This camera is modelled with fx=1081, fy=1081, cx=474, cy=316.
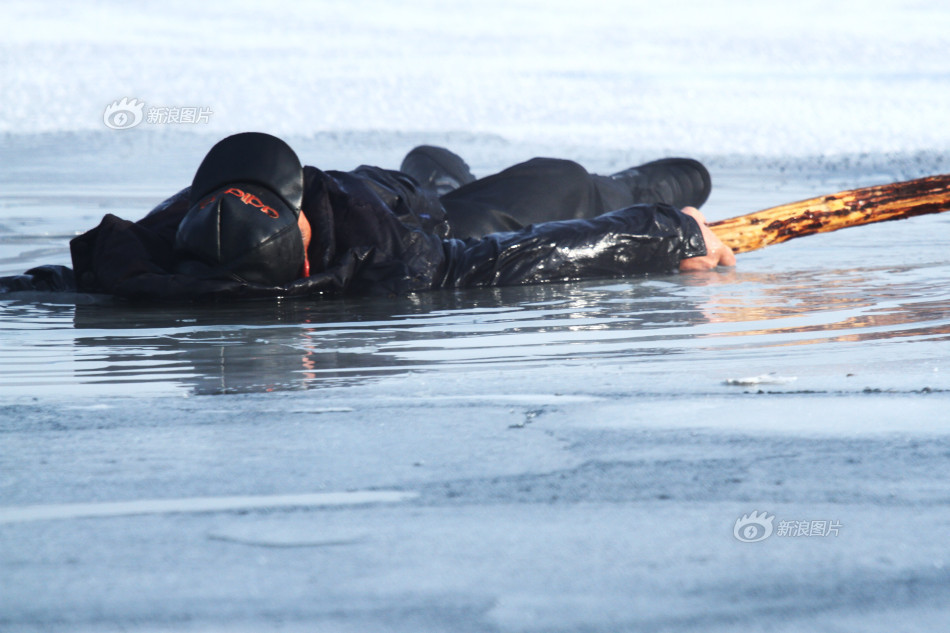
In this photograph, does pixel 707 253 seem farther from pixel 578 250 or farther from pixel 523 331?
pixel 523 331

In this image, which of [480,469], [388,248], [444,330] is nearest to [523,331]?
[444,330]

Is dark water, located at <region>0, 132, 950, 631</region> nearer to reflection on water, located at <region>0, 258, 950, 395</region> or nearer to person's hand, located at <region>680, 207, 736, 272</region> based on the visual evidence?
reflection on water, located at <region>0, 258, 950, 395</region>

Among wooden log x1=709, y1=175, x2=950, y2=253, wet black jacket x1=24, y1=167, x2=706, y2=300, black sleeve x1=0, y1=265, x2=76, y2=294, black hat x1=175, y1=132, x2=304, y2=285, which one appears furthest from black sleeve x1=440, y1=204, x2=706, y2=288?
black sleeve x1=0, y1=265, x2=76, y2=294

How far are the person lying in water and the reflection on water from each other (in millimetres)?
76

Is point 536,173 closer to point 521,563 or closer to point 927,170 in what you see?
point 521,563

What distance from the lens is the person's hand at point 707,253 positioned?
3.83m

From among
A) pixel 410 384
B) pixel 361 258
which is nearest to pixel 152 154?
pixel 361 258

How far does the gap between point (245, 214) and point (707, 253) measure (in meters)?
1.70

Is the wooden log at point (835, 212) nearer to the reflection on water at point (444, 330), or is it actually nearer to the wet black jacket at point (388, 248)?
the wet black jacket at point (388, 248)

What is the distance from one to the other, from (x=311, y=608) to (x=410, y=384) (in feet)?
3.22

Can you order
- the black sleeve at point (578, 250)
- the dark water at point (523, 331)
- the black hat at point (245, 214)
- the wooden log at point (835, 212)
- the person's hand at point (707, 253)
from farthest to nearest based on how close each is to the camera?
the wooden log at point (835, 212) → the person's hand at point (707, 253) → the black sleeve at point (578, 250) → the black hat at point (245, 214) → the dark water at point (523, 331)

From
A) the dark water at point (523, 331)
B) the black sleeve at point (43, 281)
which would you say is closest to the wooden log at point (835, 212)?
the dark water at point (523, 331)

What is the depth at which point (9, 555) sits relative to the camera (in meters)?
1.17

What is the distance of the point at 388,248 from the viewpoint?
133 inches
